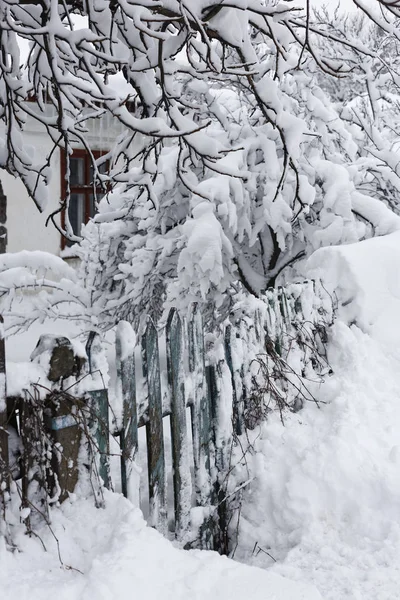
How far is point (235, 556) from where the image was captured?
2.76 meters

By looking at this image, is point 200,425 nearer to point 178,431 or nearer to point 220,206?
point 178,431

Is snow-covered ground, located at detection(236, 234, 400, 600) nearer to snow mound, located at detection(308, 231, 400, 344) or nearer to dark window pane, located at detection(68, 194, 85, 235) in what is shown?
snow mound, located at detection(308, 231, 400, 344)

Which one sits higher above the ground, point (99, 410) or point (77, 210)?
point (77, 210)

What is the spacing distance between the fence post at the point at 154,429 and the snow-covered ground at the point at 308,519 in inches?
14.6

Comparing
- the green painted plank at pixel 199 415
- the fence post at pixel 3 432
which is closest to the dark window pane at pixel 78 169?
the green painted plank at pixel 199 415

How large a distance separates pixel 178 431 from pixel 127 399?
1.44 ft

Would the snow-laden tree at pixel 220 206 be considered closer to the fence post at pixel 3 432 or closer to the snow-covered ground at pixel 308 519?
the snow-covered ground at pixel 308 519

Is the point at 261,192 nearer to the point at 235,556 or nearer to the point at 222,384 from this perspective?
the point at 222,384

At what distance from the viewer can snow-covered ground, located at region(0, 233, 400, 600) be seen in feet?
5.49

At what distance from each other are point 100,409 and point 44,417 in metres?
0.24

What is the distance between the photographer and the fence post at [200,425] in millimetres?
2726

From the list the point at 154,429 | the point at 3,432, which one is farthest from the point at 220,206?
the point at 3,432

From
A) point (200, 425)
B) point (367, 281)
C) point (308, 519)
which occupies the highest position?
point (367, 281)

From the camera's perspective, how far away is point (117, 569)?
164cm
